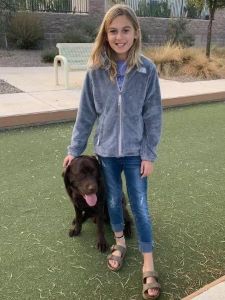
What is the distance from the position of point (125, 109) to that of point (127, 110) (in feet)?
0.05

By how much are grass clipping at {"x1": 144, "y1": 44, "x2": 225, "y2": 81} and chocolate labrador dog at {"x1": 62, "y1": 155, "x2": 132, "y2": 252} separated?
8.40 meters

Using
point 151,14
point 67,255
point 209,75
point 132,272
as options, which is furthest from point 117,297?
point 151,14

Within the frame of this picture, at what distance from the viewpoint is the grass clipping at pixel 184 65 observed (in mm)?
11312

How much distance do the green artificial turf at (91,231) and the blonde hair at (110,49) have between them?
1461mm

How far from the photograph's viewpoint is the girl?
2520mm

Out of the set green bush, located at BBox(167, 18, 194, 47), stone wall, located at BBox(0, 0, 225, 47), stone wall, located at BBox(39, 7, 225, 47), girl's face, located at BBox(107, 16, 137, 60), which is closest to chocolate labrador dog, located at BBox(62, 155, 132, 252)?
girl's face, located at BBox(107, 16, 137, 60)

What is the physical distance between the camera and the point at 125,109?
2.57 metres

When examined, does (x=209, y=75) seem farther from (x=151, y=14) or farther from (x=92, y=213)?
(x=151, y=14)

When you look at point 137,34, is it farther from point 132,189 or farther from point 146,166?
point 132,189

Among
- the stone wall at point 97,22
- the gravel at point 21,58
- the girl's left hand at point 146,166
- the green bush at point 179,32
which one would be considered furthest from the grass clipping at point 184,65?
the girl's left hand at point 146,166

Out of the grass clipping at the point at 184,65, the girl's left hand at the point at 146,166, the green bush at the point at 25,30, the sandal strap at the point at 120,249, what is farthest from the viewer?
the green bush at the point at 25,30

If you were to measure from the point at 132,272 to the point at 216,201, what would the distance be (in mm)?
1488

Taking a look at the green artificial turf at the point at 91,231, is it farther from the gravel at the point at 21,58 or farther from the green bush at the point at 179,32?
the green bush at the point at 179,32

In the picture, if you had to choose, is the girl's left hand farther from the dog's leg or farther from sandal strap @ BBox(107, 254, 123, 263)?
the dog's leg
